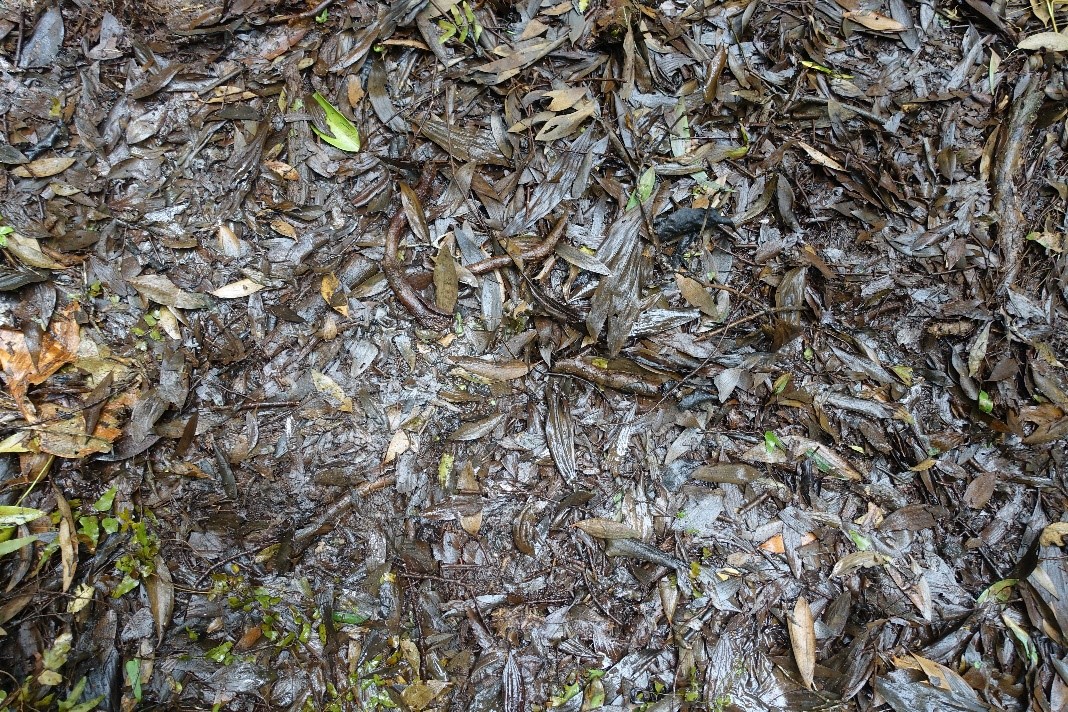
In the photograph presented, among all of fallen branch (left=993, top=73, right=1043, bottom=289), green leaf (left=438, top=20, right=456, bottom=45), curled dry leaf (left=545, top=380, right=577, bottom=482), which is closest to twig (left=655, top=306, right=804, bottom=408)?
curled dry leaf (left=545, top=380, right=577, bottom=482)

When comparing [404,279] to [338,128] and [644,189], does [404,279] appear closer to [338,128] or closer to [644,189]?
[338,128]

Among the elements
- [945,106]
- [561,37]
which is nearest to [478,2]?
[561,37]

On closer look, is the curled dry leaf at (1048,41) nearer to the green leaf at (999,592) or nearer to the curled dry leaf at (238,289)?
the green leaf at (999,592)

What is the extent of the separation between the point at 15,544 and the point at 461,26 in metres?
1.83

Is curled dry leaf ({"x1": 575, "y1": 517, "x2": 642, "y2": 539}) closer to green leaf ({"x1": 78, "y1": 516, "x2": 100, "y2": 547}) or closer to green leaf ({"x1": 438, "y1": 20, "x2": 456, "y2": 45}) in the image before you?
green leaf ({"x1": 78, "y1": 516, "x2": 100, "y2": 547})

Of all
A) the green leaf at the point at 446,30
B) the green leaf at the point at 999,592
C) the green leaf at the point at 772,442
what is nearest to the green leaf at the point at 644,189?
the green leaf at the point at 446,30

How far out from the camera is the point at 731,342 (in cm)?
171

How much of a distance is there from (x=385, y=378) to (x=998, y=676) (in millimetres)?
2014

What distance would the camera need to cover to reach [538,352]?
1683 mm

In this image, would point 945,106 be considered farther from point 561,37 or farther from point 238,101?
point 238,101

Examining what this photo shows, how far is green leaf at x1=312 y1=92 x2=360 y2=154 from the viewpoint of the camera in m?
1.64

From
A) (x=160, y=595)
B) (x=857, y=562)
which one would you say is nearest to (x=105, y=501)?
(x=160, y=595)

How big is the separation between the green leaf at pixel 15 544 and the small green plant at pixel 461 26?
174 centimetres

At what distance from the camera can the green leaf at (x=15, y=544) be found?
1.44 meters
